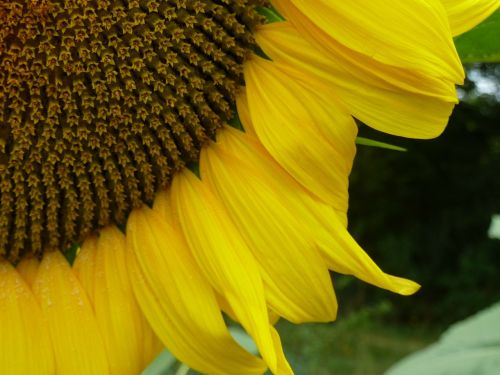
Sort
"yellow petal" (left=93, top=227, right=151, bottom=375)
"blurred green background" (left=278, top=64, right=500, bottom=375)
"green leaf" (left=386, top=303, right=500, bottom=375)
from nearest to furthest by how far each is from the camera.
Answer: "yellow petal" (left=93, top=227, right=151, bottom=375) < "green leaf" (left=386, top=303, right=500, bottom=375) < "blurred green background" (left=278, top=64, right=500, bottom=375)

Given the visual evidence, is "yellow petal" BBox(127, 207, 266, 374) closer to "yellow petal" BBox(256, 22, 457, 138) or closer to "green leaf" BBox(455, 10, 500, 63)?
"yellow petal" BBox(256, 22, 457, 138)

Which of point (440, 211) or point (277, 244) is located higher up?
point (277, 244)

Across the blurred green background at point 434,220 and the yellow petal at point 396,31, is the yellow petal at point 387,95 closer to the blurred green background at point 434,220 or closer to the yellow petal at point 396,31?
the yellow petal at point 396,31

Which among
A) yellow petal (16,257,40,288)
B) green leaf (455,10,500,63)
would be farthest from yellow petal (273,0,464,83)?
yellow petal (16,257,40,288)

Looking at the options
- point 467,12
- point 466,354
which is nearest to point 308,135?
point 467,12

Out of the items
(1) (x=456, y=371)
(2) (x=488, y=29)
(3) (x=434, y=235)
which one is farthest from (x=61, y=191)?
(3) (x=434, y=235)

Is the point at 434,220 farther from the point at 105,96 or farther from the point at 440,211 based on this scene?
the point at 105,96
